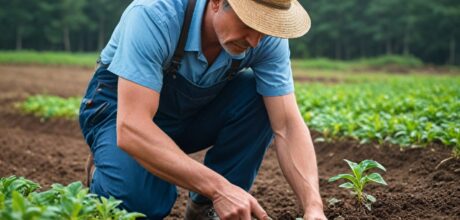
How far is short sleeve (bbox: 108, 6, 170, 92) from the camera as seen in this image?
8.36ft

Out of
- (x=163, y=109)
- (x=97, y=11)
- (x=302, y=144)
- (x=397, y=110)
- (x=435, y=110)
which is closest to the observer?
(x=302, y=144)

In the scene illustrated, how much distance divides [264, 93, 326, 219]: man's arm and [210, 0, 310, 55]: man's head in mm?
471

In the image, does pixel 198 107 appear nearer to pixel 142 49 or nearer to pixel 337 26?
pixel 142 49

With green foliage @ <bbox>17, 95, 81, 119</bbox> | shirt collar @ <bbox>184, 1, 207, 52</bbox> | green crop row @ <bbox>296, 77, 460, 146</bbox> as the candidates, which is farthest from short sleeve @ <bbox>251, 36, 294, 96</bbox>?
green foliage @ <bbox>17, 95, 81, 119</bbox>

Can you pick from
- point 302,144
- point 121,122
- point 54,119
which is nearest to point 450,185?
point 302,144

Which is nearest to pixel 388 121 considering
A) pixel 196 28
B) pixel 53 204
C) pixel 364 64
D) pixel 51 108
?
pixel 196 28

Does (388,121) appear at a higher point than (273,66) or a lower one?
lower

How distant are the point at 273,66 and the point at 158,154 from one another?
89cm

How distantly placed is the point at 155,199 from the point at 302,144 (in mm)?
827

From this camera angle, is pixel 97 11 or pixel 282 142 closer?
pixel 282 142

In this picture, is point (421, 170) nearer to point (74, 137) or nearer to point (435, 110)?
point (435, 110)

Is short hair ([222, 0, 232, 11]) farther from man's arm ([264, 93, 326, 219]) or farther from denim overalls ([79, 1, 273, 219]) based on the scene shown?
man's arm ([264, 93, 326, 219])

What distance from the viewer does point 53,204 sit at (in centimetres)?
218

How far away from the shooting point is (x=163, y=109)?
322 centimetres
